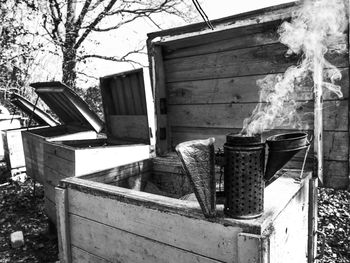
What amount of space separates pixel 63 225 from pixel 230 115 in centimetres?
173

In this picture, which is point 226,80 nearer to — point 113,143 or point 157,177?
point 157,177

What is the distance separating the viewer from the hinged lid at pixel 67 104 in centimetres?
425

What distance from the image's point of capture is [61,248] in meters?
2.25

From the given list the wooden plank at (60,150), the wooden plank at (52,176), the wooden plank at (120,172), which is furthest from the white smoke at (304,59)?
the wooden plank at (52,176)

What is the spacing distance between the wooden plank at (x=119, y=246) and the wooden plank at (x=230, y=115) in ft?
4.68

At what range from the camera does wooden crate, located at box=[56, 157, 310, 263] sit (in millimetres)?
1367

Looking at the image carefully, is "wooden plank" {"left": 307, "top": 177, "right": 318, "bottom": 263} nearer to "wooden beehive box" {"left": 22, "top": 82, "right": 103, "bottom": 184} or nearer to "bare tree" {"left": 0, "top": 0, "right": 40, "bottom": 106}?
"wooden beehive box" {"left": 22, "top": 82, "right": 103, "bottom": 184}

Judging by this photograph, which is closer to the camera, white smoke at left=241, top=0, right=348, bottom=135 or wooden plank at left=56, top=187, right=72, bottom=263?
white smoke at left=241, top=0, right=348, bottom=135

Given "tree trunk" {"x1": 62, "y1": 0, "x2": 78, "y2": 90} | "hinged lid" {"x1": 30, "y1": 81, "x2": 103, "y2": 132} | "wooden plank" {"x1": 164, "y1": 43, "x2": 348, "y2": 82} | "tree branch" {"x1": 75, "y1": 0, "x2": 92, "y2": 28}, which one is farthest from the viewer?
"tree branch" {"x1": 75, "y1": 0, "x2": 92, "y2": 28}

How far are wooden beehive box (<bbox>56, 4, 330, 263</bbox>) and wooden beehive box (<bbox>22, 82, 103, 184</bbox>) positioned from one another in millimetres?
1656

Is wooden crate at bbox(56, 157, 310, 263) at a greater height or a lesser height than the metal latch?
lesser

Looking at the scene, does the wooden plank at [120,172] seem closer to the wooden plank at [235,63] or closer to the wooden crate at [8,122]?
the wooden plank at [235,63]

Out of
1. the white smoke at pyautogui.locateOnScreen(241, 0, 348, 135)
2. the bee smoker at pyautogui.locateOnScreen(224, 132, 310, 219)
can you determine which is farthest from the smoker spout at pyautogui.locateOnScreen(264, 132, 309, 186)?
the white smoke at pyautogui.locateOnScreen(241, 0, 348, 135)

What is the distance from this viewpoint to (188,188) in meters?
2.96
